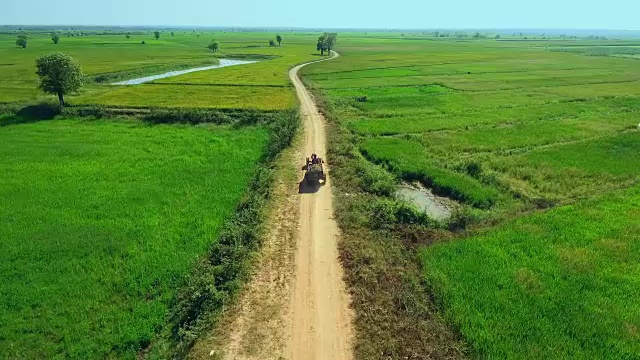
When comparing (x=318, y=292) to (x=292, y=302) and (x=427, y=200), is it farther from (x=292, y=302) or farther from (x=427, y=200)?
(x=427, y=200)

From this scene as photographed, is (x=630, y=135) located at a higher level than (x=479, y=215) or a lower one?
higher

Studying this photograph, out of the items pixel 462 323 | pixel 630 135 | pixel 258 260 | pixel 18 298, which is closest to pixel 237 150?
pixel 258 260

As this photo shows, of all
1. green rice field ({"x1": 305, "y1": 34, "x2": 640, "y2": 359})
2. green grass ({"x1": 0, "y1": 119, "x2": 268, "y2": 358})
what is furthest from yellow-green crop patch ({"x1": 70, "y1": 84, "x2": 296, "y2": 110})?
green grass ({"x1": 0, "y1": 119, "x2": 268, "y2": 358})

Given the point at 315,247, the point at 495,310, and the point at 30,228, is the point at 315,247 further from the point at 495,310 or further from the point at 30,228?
the point at 30,228

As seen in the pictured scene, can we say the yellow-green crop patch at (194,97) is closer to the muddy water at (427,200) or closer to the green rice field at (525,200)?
the green rice field at (525,200)

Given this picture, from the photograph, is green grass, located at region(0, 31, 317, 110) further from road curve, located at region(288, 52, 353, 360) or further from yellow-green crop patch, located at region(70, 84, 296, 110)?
road curve, located at region(288, 52, 353, 360)

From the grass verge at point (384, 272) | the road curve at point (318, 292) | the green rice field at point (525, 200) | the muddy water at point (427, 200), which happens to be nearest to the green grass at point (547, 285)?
the green rice field at point (525, 200)
